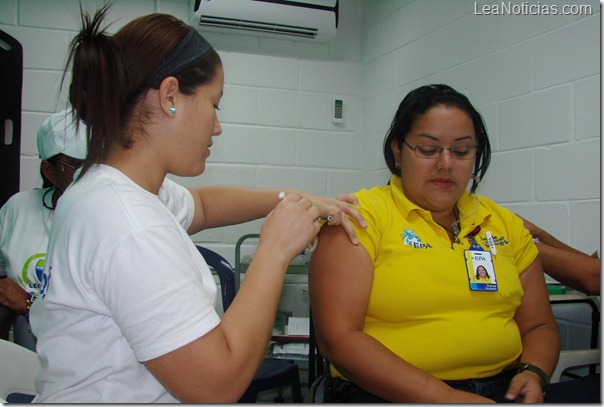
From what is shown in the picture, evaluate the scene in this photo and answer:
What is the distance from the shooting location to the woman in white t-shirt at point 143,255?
0.66m

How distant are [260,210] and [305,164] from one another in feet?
6.25

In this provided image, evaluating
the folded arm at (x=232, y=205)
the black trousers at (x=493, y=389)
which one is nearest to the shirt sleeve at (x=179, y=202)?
the folded arm at (x=232, y=205)

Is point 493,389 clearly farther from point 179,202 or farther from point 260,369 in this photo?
point 260,369

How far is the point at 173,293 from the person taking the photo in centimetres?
66

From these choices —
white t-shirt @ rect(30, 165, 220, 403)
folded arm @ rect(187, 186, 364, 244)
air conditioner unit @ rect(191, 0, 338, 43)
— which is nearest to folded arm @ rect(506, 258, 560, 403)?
folded arm @ rect(187, 186, 364, 244)

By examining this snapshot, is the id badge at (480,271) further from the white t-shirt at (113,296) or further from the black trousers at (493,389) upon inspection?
the white t-shirt at (113,296)

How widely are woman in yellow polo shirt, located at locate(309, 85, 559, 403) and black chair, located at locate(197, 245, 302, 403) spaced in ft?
2.11

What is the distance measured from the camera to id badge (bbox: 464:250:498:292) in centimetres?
121

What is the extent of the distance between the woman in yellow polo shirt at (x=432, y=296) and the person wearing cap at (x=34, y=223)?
3.18 feet

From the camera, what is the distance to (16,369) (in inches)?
38.2

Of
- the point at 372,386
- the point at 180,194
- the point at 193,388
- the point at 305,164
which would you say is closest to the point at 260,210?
the point at 180,194

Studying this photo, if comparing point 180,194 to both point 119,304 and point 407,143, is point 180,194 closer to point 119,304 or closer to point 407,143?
point 119,304

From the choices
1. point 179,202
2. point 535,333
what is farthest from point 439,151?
point 179,202

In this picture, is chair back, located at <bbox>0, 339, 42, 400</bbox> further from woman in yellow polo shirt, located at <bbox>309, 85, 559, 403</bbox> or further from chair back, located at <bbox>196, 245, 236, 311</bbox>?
chair back, located at <bbox>196, 245, 236, 311</bbox>
